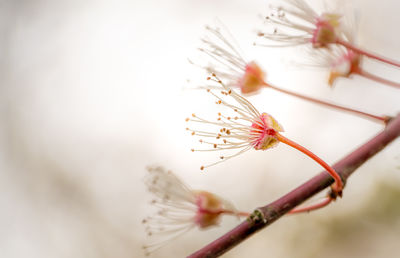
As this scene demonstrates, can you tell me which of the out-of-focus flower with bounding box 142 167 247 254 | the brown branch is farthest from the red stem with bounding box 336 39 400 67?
the out-of-focus flower with bounding box 142 167 247 254

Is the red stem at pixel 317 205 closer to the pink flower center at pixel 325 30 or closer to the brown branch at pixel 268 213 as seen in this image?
the brown branch at pixel 268 213

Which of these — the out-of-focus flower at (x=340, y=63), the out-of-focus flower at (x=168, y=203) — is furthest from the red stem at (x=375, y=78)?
the out-of-focus flower at (x=168, y=203)

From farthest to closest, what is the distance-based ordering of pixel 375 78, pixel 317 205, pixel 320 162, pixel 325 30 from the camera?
pixel 325 30 < pixel 375 78 < pixel 317 205 < pixel 320 162

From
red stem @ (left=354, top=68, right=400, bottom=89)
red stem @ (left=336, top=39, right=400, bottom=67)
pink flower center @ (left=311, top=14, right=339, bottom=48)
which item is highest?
pink flower center @ (left=311, top=14, right=339, bottom=48)

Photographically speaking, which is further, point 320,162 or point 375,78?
point 375,78

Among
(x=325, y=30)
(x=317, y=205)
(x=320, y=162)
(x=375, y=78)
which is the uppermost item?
(x=325, y=30)

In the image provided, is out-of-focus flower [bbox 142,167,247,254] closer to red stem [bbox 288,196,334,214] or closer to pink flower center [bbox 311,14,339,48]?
red stem [bbox 288,196,334,214]

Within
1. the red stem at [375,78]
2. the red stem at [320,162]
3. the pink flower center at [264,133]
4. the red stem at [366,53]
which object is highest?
the red stem at [366,53]

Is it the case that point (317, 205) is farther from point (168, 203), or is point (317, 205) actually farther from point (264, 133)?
point (168, 203)

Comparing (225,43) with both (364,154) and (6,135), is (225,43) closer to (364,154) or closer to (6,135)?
(364,154)

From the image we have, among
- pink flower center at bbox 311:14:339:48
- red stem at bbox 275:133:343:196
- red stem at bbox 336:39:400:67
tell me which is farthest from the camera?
pink flower center at bbox 311:14:339:48

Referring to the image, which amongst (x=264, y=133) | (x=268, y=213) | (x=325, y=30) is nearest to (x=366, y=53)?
(x=325, y=30)
